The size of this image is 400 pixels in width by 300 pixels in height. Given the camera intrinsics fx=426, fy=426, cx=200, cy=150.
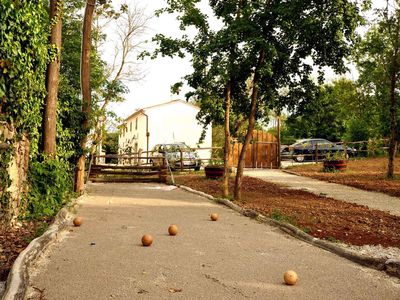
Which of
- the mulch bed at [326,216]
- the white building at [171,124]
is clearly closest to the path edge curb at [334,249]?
the mulch bed at [326,216]

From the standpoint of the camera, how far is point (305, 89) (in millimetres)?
A: 13078

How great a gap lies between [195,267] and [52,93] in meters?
6.95

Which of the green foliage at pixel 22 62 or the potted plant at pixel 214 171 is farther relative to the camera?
the potted plant at pixel 214 171

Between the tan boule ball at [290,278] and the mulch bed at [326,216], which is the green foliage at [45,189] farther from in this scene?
the tan boule ball at [290,278]

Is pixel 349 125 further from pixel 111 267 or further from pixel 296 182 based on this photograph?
pixel 111 267

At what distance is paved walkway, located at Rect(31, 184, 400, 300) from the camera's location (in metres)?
4.36

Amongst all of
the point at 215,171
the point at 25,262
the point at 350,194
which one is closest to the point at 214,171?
the point at 215,171

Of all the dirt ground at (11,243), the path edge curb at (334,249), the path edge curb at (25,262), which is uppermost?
the path edge curb at (25,262)

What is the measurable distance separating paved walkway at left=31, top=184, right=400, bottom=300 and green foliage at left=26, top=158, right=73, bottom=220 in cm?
123

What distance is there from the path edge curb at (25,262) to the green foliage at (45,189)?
3.81 ft

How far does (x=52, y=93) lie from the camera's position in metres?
10.5

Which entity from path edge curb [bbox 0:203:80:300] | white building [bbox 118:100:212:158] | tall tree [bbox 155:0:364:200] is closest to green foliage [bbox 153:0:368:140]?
tall tree [bbox 155:0:364:200]

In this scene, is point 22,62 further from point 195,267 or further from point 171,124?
point 171,124

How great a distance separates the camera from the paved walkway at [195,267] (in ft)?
14.3
